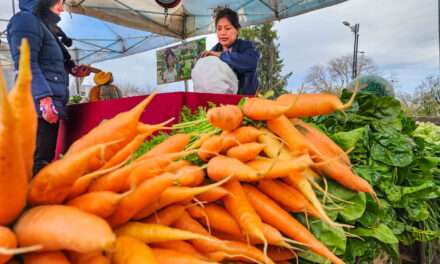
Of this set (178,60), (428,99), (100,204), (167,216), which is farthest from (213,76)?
(428,99)

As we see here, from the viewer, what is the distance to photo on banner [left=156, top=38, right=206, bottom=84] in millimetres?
5000

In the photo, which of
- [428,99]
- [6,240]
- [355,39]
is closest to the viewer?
[6,240]

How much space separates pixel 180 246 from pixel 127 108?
1.49m

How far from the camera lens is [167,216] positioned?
2.89ft

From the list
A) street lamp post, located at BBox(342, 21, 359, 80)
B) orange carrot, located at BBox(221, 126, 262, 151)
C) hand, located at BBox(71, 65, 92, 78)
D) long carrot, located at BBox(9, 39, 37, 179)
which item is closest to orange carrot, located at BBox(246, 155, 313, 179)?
orange carrot, located at BBox(221, 126, 262, 151)

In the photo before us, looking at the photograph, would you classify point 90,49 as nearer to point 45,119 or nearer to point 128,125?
point 45,119

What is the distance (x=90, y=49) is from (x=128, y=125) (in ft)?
25.7

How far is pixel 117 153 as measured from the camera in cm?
90

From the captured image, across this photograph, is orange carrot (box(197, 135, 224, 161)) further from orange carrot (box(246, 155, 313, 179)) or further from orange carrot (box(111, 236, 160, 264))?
orange carrot (box(111, 236, 160, 264))

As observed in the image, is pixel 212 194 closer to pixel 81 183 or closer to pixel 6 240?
pixel 81 183

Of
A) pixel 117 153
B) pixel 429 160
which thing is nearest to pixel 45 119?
pixel 117 153

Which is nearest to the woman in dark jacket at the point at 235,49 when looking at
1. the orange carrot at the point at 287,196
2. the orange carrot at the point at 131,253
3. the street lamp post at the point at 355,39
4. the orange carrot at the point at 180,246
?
the orange carrot at the point at 287,196

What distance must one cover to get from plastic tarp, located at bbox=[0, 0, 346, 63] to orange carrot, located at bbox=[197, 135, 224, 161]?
135 inches

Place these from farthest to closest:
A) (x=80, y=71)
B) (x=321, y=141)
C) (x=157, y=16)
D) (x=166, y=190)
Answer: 1. (x=157, y=16)
2. (x=80, y=71)
3. (x=321, y=141)
4. (x=166, y=190)
